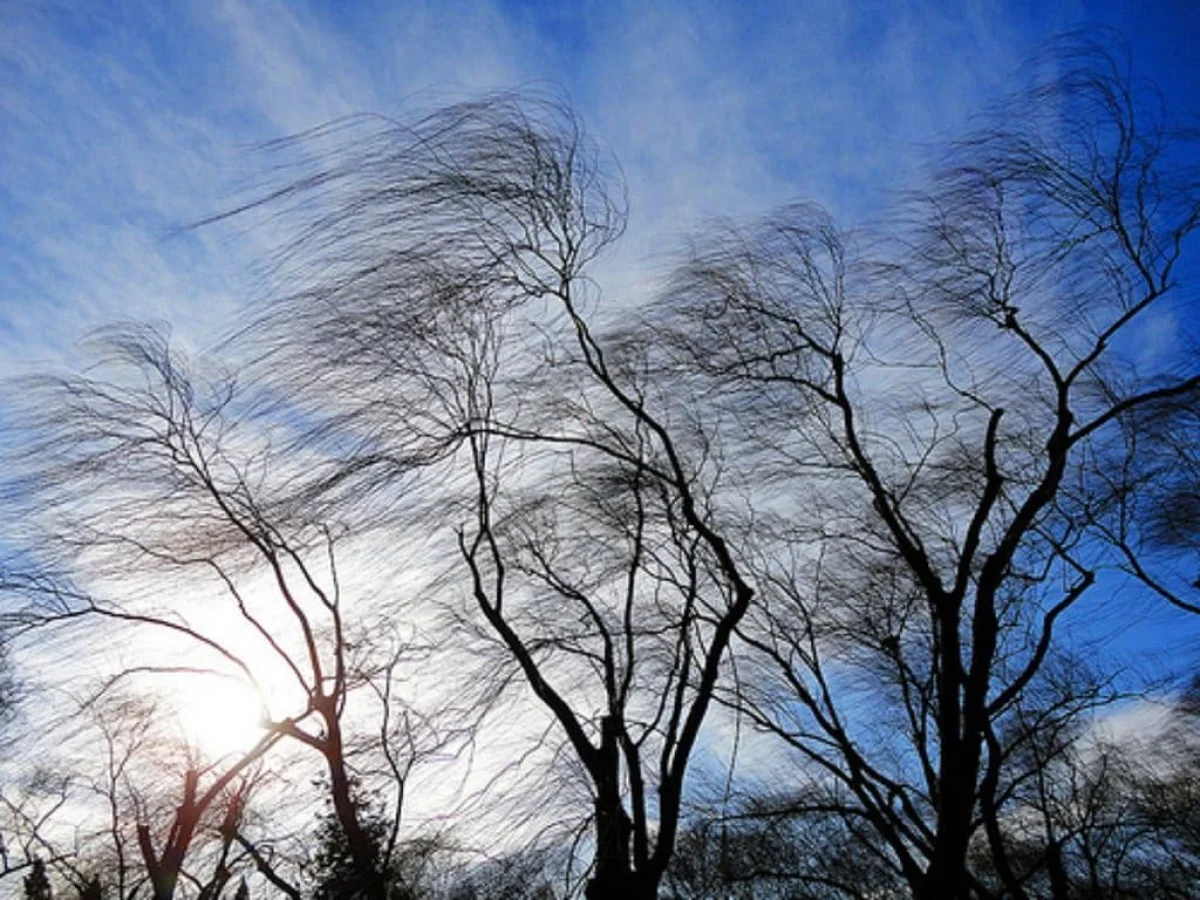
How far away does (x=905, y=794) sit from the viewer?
699cm

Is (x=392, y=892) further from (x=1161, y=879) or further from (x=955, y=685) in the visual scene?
(x=1161, y=879)

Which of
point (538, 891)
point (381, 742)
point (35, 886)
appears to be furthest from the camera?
point (35, 886)

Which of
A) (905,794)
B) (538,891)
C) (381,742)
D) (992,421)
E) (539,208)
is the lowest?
(538,891)

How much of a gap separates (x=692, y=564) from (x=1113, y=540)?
431 centimetres

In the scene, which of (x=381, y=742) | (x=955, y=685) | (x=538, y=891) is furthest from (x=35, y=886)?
(x=955, y=685)

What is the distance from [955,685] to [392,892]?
7.07m

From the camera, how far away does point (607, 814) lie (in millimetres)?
5594

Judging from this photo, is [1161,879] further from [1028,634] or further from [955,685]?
[955,685]

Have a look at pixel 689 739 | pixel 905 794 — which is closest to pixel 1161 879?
pixel 905 794

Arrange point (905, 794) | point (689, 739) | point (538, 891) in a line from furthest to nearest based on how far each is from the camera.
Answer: point (905, 794) < point (538, 891) < point (689, 739)

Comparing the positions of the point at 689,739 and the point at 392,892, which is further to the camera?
the point at 392,892

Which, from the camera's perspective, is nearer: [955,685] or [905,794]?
[955,685]

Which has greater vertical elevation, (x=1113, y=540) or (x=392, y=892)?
(x=1113, y=540)

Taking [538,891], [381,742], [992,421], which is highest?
[992,421]
